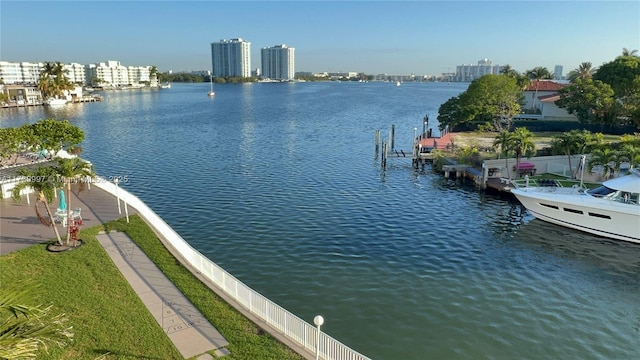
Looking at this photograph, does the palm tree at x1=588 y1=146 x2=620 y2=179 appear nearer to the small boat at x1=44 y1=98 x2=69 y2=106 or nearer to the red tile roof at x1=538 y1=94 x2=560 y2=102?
the red tile roof at x1=538 y1=94 x2=560 y2=102

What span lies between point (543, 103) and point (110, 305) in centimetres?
7820

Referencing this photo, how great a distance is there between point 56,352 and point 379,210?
2240 cm

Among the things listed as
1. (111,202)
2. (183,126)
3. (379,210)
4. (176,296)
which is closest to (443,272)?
(379,210)

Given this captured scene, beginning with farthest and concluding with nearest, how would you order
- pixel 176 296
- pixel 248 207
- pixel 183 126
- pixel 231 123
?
pixel 231 123 < pixel 183 126 < pixel 248 207 < pixel 176 296

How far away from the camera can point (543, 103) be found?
75.9m

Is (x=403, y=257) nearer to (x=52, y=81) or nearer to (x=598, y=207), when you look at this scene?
(x=598, y=207)

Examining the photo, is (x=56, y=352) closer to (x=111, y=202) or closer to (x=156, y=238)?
(x=156, y=238)

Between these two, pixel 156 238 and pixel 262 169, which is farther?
pixel 262 169

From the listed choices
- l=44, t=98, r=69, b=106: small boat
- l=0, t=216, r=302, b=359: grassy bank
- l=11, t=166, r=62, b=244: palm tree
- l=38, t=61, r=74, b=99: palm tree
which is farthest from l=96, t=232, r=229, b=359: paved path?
l=38, t=61, r=74, b=99: palm tree

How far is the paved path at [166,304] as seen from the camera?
1280 centimetres

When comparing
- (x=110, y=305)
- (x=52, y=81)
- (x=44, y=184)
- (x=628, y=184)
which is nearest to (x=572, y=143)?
(x=628, y=184)

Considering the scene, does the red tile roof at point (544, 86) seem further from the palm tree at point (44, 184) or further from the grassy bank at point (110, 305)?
the palm tree at point (44, 184)

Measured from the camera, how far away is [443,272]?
70.0 ft

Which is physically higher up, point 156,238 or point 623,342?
point 156,238
